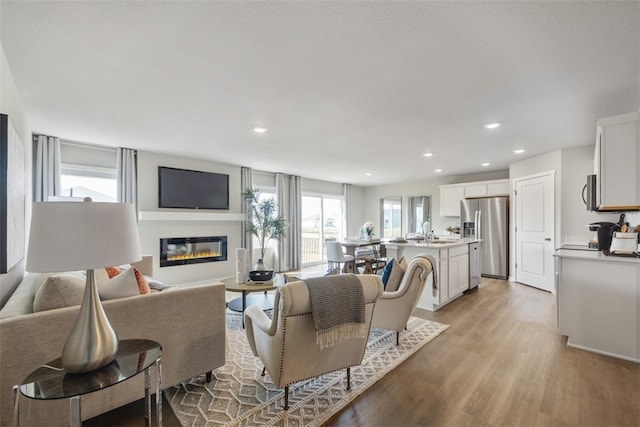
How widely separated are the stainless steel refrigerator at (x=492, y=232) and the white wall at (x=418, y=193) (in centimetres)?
98

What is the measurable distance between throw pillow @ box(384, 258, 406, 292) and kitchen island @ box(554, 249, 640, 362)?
159 centimetres

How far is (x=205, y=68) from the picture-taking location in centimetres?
209

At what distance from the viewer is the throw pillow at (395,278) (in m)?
2.91

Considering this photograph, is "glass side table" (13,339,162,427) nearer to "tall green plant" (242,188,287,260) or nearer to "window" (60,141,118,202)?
"window" (60,141,118,202)

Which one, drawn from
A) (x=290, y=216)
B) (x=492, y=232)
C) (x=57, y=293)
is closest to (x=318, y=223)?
(x=290, y=216)

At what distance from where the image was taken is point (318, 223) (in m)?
8.02

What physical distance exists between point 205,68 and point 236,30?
21.9 inches

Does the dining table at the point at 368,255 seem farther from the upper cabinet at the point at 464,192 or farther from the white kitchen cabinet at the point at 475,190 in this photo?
the white kitchen cabinet at the point at 475,190

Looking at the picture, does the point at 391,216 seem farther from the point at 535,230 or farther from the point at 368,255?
the point at 535,230

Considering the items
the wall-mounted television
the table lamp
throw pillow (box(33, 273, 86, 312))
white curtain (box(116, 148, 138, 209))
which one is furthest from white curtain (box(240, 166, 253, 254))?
the table lamp

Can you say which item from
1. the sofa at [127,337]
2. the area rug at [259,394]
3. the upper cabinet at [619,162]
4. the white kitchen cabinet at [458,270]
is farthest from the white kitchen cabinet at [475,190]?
the sofa at [127,337]

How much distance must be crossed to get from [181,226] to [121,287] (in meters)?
3.67

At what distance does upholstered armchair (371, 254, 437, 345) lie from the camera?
8.80 feet

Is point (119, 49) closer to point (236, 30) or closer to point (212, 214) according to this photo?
point (236, 30)
